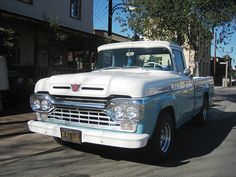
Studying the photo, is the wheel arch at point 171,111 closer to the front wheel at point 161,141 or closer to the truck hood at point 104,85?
the front wheel at point 161,141

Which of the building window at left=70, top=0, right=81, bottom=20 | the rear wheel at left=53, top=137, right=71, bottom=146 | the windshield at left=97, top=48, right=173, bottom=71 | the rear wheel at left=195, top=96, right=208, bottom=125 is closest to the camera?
the rear wheel at left=53, top=137, right=71, bottom=146

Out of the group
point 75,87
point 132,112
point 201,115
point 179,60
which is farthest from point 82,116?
point 201,115

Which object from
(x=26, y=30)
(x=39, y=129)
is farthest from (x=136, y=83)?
(x=26, y=30)

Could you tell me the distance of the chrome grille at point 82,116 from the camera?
6.45 meters

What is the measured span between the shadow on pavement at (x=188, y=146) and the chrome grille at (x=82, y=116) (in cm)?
110

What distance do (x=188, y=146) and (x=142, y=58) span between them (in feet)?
6.63

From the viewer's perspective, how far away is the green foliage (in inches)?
648

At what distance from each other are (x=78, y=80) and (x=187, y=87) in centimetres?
278

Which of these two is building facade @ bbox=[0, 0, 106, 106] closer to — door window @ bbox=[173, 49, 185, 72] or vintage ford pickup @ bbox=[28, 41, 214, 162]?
door window @ bbox=[173, 49, 185, 72]

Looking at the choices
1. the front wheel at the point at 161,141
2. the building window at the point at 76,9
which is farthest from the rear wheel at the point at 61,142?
the building window at the point at 76,9

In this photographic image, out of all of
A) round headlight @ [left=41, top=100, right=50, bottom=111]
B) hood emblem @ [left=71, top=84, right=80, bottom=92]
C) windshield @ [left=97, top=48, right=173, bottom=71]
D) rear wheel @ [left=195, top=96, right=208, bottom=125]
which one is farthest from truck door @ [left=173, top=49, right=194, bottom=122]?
round headlight @ [left=41, top=100, right=50, bottom=111]

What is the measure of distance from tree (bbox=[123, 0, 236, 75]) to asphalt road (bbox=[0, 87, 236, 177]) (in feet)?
25.4

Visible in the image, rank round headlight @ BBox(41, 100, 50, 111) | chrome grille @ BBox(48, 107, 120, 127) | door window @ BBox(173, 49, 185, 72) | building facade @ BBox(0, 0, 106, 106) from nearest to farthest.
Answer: chrome grille @ BBox(48, 107, 120, 127), round headlight @ BBox(41, 100, 50, 111), door window @ BBox(173, 49, 185, 72), building facade @ BBox(0, 0, 106, 106)

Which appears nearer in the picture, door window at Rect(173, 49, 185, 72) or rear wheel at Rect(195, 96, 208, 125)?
door window at Rect(173, 49, 185, 72)
